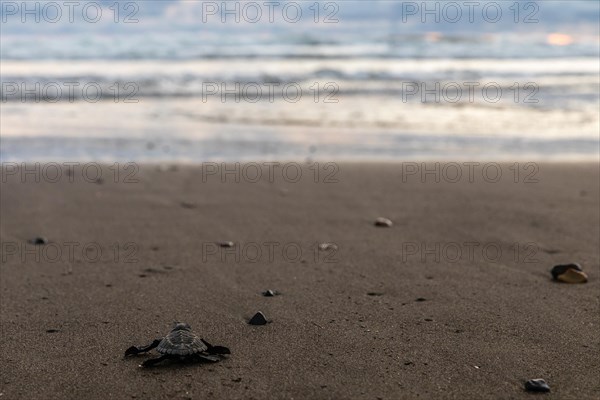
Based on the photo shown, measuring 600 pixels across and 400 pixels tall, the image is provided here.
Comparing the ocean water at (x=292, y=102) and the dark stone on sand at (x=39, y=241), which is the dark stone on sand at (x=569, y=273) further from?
the ocean water at (x=292, y=102)

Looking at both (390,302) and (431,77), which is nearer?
(390,302)

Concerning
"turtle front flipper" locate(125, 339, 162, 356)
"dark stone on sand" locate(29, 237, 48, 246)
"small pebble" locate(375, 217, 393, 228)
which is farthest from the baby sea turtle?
"small pebble" locate(375, 217, 393, 228)

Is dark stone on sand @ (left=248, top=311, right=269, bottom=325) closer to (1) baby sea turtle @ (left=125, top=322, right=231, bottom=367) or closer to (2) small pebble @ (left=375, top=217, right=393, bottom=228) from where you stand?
(1) baby sea turtle @ (left=125, top=322, right=231, bottom=367)

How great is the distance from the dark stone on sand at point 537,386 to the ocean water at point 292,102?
594 cm

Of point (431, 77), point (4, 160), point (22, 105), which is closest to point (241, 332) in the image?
point (4, 160)

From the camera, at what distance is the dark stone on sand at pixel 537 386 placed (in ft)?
10.5

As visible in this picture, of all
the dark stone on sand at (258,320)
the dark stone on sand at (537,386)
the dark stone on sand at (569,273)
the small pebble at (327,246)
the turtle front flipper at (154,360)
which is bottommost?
the dark stone on sand at (537,386)

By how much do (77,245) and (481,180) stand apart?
410cm

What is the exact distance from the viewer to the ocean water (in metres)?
9.76

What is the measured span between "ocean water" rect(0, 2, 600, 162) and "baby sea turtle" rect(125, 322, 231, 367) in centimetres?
556

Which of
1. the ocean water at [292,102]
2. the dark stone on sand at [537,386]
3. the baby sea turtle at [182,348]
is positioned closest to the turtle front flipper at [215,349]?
the baby sea turtle at [182,348]

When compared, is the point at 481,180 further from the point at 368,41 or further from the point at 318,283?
the point at 368,41

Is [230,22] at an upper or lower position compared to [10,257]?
upper

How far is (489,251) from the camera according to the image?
A: 5426 mm
